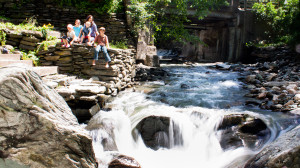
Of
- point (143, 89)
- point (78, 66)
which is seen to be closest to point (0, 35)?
point (78, 66)

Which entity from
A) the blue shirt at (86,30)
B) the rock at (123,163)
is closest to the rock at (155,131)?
the rock at (123,163)

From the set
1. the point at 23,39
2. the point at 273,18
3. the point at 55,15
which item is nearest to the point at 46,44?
the point at 23,39

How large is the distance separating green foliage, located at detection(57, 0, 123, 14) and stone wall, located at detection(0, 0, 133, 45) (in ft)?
0.62

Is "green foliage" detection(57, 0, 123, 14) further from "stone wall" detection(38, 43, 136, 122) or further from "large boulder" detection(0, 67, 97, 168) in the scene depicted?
"large boulder" detection(0, 67, 97, 168)

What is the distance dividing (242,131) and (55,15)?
1006 cm

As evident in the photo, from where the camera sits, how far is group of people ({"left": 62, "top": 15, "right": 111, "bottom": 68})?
680 centimetres

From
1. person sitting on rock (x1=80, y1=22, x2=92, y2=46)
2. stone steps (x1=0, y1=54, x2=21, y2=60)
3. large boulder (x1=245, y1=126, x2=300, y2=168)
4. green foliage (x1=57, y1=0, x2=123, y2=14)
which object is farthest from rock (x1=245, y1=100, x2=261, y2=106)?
green foliage (x1=57, y1=0, x2=123, y2=14)

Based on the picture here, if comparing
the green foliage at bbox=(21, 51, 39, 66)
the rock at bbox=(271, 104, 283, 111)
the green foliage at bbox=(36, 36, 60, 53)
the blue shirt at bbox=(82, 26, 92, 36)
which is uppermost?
the blue shirt at bbox=(82, 26, 92, 36)

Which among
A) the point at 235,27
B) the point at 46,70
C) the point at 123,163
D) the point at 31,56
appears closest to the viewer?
the point at 123,163

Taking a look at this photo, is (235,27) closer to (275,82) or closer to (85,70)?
(275,82)

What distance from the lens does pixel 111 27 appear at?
420 inches

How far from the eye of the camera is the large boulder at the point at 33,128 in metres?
1.93

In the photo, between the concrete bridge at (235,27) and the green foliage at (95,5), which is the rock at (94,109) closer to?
the green foliage at (95,5)

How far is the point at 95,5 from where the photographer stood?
10.9 meters
